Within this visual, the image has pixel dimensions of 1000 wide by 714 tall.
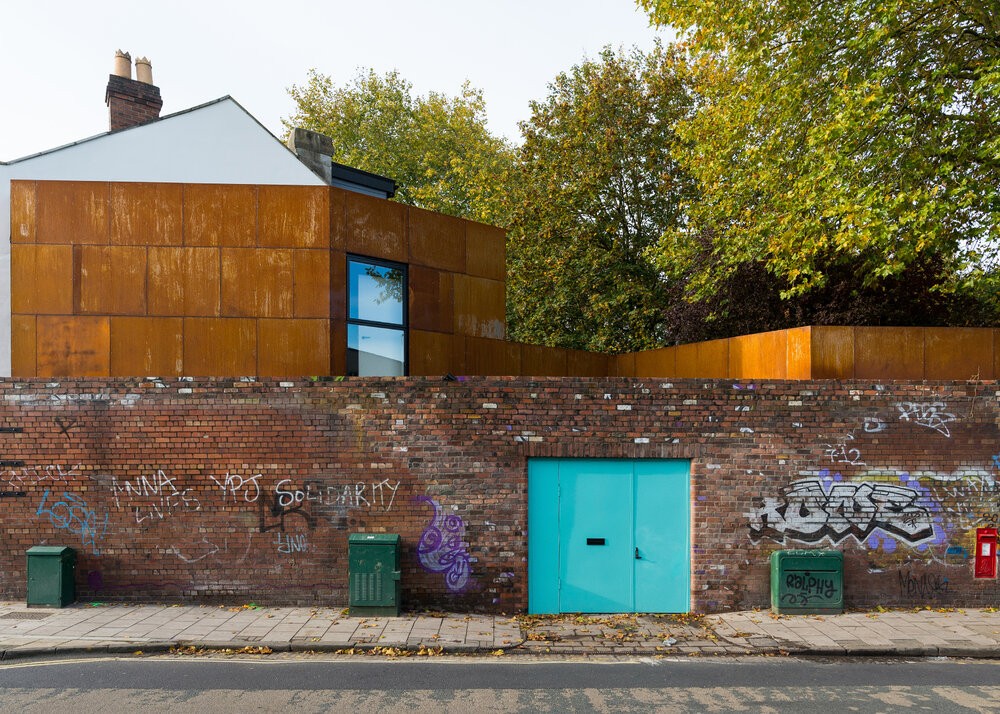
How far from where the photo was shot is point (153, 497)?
10.1 metres

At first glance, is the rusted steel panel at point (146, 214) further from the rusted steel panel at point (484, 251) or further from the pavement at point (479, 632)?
the pavement at point (479, 632)

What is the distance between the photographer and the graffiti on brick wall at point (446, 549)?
10.0 meters

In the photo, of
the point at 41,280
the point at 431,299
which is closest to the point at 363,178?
the point at 431,299

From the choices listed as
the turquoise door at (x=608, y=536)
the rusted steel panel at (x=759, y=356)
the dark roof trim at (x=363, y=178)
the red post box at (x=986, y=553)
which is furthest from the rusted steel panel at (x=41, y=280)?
the red post box at (x=986, y=553)

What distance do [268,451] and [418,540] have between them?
2.49 m

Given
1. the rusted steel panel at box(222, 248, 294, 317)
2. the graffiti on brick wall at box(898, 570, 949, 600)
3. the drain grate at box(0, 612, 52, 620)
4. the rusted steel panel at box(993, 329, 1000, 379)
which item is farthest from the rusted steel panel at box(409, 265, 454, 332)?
the rusted steel panel at box(993, 329, 1000, 379)

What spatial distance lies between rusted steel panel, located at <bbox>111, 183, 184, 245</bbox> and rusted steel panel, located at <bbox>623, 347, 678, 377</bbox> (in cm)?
1073

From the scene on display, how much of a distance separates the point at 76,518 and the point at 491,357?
7.65 metres

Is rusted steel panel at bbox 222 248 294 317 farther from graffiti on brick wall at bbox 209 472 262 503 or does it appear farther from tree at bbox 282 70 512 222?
tree at bbox 282 70 512 222

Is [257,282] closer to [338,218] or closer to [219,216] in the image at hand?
[219,216]

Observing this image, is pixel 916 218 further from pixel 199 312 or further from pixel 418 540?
pixel 199 312

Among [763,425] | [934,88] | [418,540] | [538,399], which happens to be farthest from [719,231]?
[418,540]

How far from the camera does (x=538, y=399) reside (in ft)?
33.4

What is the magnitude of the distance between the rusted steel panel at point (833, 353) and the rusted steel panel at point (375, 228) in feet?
22.8
